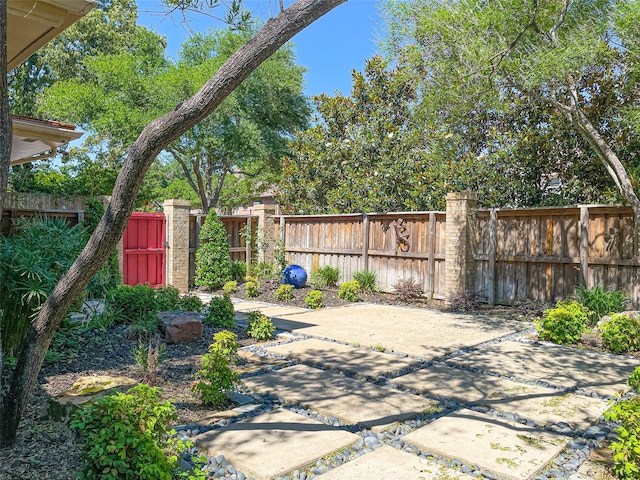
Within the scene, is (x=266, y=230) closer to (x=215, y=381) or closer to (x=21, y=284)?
(x=21, y=284)

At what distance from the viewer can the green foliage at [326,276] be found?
1162 cm

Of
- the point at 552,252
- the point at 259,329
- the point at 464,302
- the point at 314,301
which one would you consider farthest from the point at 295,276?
the point at 552,252

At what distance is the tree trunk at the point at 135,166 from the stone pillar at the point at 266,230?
10.1 m

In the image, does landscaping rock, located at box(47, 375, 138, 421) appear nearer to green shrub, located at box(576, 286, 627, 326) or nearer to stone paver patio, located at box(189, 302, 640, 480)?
stone paver patio, located at box(189, 302, 640, 480)

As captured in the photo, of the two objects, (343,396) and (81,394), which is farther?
(343,396)

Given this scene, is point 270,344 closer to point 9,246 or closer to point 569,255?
point 9,246

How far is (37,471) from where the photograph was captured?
2.46m

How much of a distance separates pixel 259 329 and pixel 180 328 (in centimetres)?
103

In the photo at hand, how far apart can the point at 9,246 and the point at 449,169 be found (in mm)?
8911

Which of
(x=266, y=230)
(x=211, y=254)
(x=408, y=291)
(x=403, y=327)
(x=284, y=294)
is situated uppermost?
(x=266, y=230)

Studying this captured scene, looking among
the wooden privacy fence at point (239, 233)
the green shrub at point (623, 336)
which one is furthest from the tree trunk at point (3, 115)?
the wooden privacy fence at point (239, 233)

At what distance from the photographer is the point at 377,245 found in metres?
11.0

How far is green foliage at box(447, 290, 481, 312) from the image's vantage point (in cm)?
884

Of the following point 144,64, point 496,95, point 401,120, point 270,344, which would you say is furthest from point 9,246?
point 144,64
